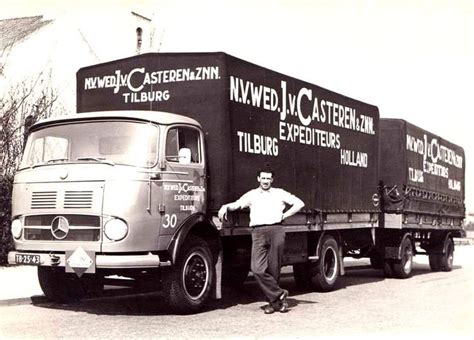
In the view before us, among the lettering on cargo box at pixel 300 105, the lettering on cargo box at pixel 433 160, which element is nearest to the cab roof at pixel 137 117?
the lettering on cargo box at pixel 300 105

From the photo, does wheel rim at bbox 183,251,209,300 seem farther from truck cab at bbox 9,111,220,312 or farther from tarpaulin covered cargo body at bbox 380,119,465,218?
tarpaulin covered cargo body at bbox 380,119,465,218

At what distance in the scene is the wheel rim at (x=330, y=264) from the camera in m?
12.4

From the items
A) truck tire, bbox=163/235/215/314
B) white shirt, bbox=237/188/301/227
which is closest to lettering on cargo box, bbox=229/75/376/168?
white shirt, bbox=237/188/301/227

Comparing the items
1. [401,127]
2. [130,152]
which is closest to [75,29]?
[401,127]

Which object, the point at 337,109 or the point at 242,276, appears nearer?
the point at 242,276

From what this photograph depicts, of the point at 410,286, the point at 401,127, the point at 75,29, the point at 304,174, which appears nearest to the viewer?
the point at 304,174

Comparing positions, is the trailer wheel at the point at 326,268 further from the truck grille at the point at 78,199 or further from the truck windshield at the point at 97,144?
the truck grille at the point at 78,199

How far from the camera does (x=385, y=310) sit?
945 centimetres

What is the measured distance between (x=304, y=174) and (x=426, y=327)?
4.07 meters

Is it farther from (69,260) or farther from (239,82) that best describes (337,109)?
(69,260)

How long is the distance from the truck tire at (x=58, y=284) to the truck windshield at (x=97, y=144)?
5.17ft

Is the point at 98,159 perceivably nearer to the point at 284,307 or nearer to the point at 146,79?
the point at 146,79

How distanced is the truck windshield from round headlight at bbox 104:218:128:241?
77cm

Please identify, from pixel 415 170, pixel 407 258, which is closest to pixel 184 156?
pixel 407 258
